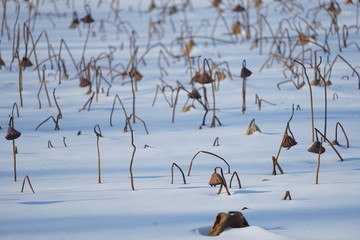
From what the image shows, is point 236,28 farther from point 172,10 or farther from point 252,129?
point 252,129

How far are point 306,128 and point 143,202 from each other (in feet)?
4.10

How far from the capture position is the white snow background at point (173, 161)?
157 centimetres

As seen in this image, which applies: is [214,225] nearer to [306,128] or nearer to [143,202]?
[143,202]

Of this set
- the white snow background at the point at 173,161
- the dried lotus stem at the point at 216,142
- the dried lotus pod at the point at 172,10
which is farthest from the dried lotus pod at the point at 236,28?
the dried lotus stem at the point at 216,142

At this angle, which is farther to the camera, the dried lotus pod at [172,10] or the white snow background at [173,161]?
the dried lotus pod at [172,10]

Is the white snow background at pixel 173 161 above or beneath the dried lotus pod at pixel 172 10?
beneath

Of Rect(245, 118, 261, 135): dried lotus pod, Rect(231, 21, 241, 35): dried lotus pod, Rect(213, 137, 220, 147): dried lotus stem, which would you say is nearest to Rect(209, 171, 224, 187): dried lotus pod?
Rect(213, 137, 220, 147): dried lotus stem

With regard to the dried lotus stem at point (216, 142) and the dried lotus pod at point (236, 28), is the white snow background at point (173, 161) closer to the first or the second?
the dried lotus stem at point (216, 142)

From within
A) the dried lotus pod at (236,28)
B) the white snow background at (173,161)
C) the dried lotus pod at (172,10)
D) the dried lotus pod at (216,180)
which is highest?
the dried lotus pod at (172,10)

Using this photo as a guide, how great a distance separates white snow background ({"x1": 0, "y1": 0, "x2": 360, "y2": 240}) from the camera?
61.8 inches

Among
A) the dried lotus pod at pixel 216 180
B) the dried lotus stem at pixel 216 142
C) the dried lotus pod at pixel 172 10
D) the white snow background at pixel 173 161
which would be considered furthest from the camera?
the dried lotus pod at pixel 172 10

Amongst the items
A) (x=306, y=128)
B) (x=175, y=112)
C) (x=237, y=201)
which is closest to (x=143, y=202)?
(x=237, y=201)

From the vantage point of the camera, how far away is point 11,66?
Result: 172 inches

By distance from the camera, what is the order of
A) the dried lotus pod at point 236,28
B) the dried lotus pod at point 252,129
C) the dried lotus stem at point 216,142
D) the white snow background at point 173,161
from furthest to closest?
the dried lotus pod at point 236,28, the dried lotus pod at point 252,129, the dried lotus stem at point 216,142, the white snow background at point 173,161
